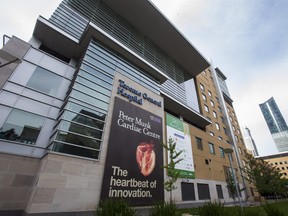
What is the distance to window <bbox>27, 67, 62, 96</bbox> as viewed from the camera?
1301cm

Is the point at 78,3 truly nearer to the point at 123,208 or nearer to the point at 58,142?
the point at 58,142

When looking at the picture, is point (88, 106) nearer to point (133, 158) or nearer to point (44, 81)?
point (44, 81)

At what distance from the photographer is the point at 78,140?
1184cm

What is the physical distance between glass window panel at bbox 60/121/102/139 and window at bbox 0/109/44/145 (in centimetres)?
213

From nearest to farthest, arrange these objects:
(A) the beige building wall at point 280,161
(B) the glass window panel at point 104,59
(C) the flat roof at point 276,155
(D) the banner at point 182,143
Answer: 1. (B) the glass window panel at point 104,59
2. (D) the banner at point 182,143
3. (A) the beige building wall at point 280,161
4. (C) the flat roof at point 276,155

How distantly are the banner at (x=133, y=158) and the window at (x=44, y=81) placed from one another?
566 centimetres

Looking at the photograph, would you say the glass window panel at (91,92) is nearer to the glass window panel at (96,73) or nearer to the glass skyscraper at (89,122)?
the glass skyscraper at (89,122)

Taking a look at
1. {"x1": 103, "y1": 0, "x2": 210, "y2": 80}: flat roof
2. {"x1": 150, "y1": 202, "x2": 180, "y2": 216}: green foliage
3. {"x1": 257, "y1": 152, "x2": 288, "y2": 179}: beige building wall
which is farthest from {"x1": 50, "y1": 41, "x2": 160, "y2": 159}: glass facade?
{"x1": 257, "y1": 152, "x2": 288, "y2": 179}: beige building wall

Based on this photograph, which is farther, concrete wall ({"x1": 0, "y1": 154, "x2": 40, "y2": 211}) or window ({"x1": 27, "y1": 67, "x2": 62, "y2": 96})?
window ({"x1": 27, "y1": 67, "x2": 62, "y2": 96})

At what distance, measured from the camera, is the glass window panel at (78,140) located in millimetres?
11195

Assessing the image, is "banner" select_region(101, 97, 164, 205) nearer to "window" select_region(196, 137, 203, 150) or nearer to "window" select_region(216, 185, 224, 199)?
"window" select_region(196, 137, 203, 150)

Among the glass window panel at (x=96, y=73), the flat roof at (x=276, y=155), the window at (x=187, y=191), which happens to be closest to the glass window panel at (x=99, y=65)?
the glass window panel at (x=96, y=73)

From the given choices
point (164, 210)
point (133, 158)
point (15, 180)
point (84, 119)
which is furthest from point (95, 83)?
point (164, 210)

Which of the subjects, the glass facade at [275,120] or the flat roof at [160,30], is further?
the glass facade at [275,120]
